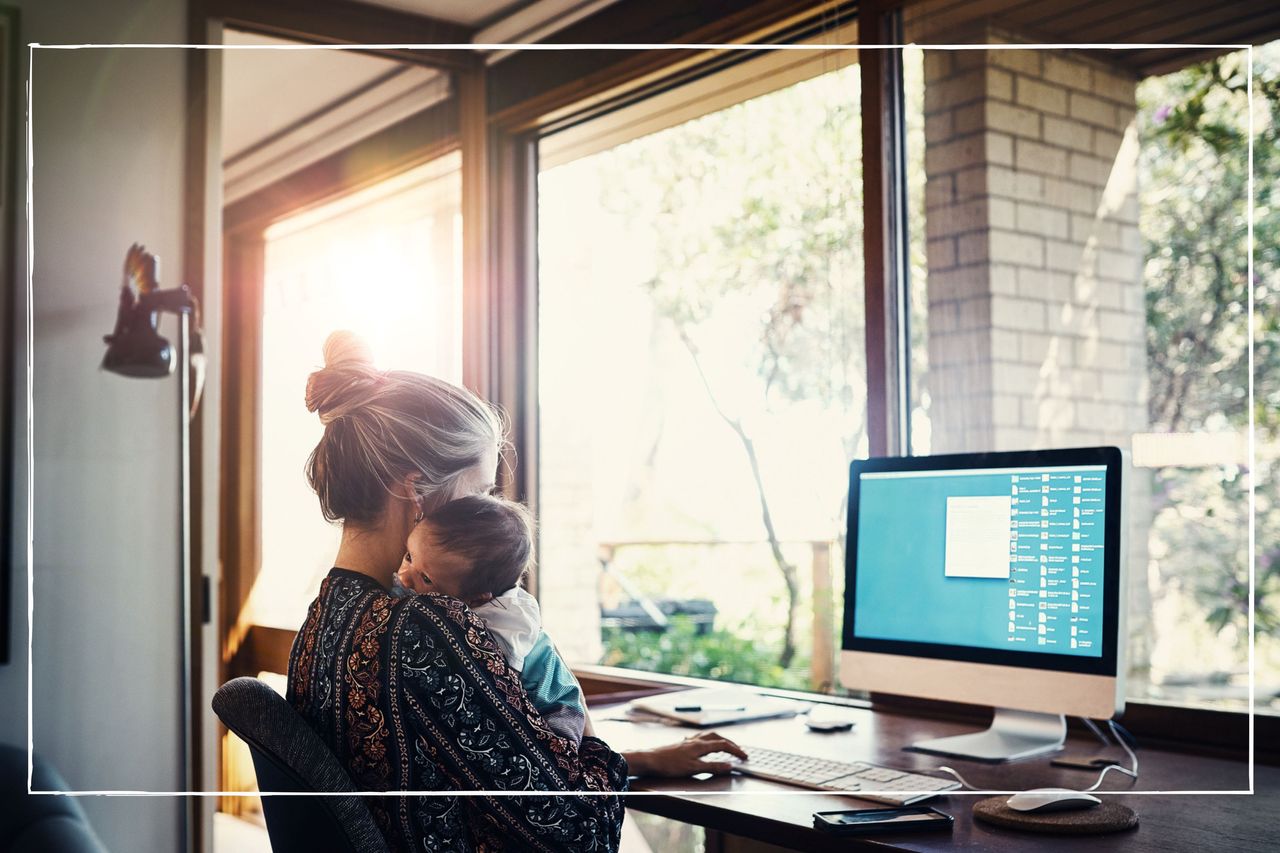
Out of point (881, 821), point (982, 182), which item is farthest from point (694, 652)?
point (982, 182)

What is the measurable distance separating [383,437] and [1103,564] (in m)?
0.96

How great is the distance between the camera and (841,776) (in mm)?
1511

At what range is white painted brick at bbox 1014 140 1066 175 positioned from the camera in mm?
1762

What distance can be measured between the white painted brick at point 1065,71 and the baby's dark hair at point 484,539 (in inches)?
40.5

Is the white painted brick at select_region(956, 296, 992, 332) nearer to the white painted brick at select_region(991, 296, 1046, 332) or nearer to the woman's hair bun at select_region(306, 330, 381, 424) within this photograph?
the white painted brick at select_region(991, 296, 1046, 332)

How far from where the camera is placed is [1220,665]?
1739mm

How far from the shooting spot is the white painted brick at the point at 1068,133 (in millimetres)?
1737

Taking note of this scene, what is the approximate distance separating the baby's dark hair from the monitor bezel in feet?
2.54

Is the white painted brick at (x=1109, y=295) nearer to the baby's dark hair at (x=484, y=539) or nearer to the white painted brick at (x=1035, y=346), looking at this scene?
the white painted brick at (x=1035, y=346)

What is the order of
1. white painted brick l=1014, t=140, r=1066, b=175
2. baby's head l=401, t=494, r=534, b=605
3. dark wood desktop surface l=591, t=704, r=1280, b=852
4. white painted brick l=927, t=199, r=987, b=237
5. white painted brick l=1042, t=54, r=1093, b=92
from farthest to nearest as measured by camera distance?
white painted brick l=927, t=199, r=987, b=237 → white painted brick l=1014, t=140, r=1066, b=175 → white painted brick l=1042, t=54, r=1093, b=92 → dark wood desktop surface l=591, t=704, r=1280, b=852 → baby's head l=401, t=494, r=534, b=605

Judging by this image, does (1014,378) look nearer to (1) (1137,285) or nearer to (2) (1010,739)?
(1) (1137,285)

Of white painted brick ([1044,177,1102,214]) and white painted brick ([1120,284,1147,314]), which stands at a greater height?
white painted brick ([1044,177,1102,214])

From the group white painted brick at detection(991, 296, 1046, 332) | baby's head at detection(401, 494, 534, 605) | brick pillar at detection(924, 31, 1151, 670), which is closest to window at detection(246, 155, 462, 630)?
baby's head at detection(401, 494, 534, 605)

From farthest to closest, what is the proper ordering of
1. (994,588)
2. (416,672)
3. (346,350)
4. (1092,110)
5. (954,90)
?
(954,90) → (1092,110) → (994,588) → (346,350) → (416,672)
